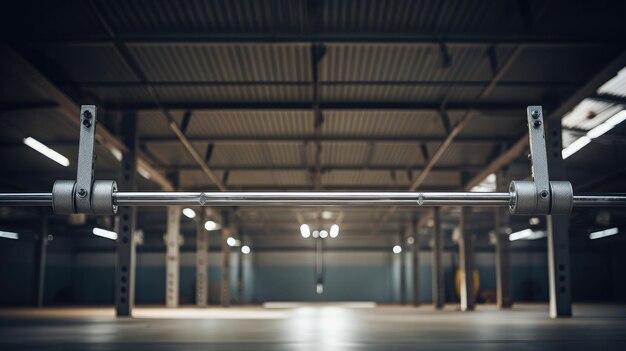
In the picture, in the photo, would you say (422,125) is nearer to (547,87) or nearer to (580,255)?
(547,87)

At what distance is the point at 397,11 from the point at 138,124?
27.2 feet

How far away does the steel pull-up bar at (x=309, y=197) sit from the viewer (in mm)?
2506

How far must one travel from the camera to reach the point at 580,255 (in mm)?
41031

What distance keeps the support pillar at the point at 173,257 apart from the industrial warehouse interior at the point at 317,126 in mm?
117

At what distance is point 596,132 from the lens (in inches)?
636

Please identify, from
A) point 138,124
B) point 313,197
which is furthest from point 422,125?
point 313,197

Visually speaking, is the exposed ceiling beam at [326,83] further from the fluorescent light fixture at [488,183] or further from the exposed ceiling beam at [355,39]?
the fluorescent light fixture at [488,183]

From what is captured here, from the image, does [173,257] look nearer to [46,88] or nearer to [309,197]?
[46,88]

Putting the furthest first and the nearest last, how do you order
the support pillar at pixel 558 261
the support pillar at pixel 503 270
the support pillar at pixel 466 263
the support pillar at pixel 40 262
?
the support pillar at pixel 40 262, the support pillar at pixel 503 270, the support pillar at pixel 466 263, the support pillar at pixel 558 261

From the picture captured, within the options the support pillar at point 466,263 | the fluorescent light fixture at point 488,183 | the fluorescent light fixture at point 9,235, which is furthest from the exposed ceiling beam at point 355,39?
the fluorescent light fixture at point 9,235

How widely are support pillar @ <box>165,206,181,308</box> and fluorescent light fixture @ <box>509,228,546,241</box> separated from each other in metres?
22.4

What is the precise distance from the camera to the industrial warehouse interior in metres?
5.24

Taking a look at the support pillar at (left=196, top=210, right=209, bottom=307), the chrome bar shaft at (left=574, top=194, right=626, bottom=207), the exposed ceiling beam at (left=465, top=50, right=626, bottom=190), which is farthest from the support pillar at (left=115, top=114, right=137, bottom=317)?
the chrome bar shaft at (left=574, top=194, right=626, bottom=207)

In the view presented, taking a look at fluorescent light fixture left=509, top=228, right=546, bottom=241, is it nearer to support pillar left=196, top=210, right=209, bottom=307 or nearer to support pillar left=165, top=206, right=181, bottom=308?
support pillar left=196, top=210, right=209, bottom=307
